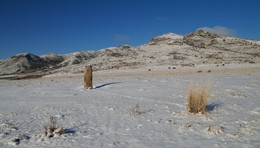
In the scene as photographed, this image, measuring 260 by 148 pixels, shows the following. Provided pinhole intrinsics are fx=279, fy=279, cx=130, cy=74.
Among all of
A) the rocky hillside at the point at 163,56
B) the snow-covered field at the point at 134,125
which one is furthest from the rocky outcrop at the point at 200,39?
the snow-covered field at the point at 134,125

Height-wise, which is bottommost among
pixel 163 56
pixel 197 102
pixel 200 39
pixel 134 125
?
pixel 134 125

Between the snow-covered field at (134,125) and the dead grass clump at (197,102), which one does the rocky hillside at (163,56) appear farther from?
the dead grass clump at (197,102)

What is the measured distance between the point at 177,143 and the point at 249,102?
15.3 ft

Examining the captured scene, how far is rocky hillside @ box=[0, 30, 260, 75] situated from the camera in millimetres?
41281

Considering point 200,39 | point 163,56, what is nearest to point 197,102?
point 163,56

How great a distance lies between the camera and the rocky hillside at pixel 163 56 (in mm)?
41281

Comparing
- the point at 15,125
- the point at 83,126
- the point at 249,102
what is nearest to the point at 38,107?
the point at 15,125

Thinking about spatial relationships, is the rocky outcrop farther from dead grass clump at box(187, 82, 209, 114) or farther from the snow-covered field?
dead grass clump at box(187, 82, 209, 114)

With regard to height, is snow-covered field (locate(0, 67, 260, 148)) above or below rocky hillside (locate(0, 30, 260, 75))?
below

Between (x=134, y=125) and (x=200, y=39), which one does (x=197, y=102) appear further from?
(x=200, y=39)

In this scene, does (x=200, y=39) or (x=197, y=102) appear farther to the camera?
(x=200, y=39)

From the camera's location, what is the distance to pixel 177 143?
4.63 meters

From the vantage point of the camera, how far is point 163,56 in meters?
45.6

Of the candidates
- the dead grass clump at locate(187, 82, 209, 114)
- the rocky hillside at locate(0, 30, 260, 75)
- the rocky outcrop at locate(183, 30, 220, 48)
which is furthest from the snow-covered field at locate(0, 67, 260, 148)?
the rocky outcrop at locate(183, 30, 220, 48)
